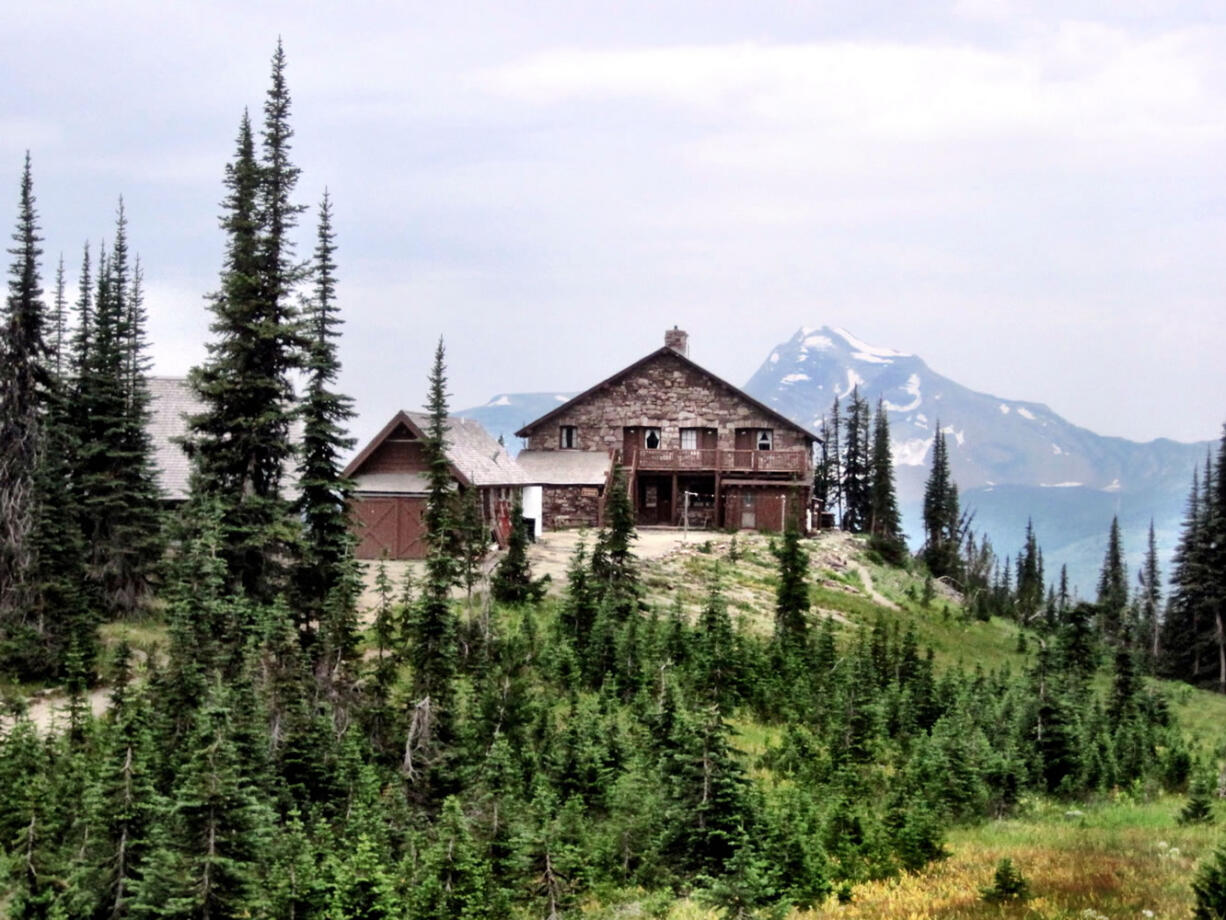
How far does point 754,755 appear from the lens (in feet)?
69.8

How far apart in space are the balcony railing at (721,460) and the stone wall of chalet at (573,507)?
338 cm

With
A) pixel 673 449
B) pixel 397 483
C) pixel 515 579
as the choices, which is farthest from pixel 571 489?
pixel 515 579

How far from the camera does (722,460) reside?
189 ft

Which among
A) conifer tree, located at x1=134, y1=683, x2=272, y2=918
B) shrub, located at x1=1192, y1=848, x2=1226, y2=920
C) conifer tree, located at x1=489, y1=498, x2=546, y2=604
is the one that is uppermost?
conifer tree, located at x1=489, y1=498, x2=546, y2=604

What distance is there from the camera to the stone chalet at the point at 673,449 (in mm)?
56594

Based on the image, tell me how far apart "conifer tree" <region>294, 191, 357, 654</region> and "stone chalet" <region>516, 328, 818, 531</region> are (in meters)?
27.6

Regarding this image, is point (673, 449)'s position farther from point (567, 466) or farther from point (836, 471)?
point (836, 471)

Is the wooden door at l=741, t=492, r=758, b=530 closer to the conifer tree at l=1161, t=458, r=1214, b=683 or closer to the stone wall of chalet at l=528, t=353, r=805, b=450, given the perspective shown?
the stone wall of chalet at l=528, t=353, r=805, b=450

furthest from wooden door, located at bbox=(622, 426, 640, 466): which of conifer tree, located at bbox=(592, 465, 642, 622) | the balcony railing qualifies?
conifer tree, located at bbox=(592, 465, 642, 622)

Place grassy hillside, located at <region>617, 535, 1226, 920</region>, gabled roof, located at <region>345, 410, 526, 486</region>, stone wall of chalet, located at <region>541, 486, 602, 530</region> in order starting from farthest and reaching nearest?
stone wall of chalet, located at <region>541, 486, 602, 530</region>
gabled roof, located at <region>345, 410, 526, 486</region>
grassy hillside, located at <region>617, 535, 1226, 920</region>

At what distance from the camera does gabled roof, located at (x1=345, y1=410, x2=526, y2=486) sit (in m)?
39.6

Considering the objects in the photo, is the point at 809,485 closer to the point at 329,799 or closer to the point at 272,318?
the point at 272,318

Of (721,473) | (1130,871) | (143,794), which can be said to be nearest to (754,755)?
(1130,871)

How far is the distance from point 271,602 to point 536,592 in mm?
7763
